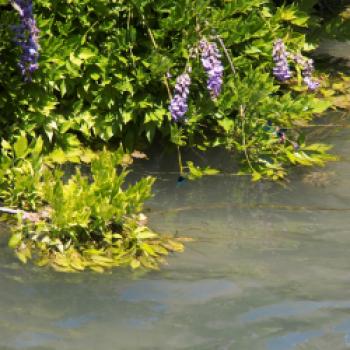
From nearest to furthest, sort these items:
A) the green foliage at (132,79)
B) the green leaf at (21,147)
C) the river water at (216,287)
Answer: the river water at (216,287) → the green leaf at (21,147) → the green foliage at (132,79)

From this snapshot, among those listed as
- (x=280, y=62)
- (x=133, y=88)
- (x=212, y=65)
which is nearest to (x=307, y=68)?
(x=280, y=62)

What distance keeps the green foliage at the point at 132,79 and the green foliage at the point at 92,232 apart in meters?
0.77

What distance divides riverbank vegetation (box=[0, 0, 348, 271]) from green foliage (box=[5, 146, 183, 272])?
0.19 metres

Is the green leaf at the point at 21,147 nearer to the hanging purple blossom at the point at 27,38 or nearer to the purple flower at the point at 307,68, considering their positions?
the hanging purple blossom at the point at 27,38

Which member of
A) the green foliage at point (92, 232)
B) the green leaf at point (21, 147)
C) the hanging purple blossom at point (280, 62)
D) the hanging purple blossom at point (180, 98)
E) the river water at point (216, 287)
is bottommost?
the river water at point (216, 287)

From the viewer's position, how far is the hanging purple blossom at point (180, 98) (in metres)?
4.05

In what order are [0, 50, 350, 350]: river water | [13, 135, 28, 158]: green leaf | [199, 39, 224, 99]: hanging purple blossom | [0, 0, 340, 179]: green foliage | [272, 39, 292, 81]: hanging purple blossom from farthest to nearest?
[272, 39, 292, 81]: hanging purple blossom < [0, 0, 340, 179]: green foliage < [199, 39, 224, 99]: hanging purple blossom < [13, 135, 28, 158]: green leaf < [0, 50, 350, 350]: river water

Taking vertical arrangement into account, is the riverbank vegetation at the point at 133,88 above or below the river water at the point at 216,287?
above

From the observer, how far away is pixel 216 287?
325 cm

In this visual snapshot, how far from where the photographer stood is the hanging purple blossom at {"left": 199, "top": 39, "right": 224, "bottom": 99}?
4.04m

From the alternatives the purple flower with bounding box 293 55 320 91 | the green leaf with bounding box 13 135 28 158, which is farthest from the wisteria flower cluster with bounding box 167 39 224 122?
the green leaf with bounding box 13 135 28 158

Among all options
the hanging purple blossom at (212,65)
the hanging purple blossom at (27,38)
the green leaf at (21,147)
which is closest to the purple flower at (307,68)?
the hanging purple blossom at (212,65)

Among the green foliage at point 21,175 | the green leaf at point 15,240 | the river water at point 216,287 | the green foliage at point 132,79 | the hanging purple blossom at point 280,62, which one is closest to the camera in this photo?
the river water at point 216,287

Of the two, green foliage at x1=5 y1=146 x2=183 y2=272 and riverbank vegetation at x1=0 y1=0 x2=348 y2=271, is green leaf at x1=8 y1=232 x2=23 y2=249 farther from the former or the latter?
riverbank vegetation at x1=0 y1=0 x2=348 y2=271
